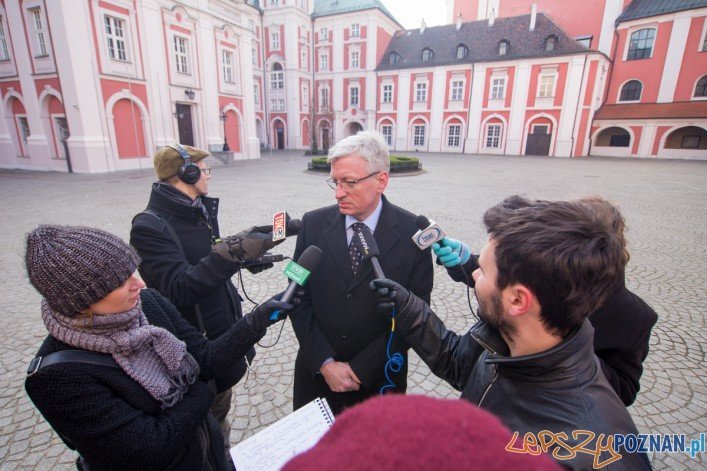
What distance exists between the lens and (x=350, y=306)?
203 centimetres

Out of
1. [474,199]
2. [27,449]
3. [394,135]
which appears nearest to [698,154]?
[394,135]

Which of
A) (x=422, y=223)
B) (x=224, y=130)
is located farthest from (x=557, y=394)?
(x=224, y=130)

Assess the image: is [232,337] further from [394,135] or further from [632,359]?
[394,135]

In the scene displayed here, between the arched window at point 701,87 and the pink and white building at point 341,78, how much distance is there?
8 centimetres

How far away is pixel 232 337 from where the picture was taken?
172cm

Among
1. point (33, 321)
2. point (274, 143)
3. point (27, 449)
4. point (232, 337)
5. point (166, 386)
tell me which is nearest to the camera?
point (166, 386)

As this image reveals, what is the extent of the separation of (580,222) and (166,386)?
61.5 inches

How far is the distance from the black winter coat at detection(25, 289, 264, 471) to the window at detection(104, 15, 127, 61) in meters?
20.6

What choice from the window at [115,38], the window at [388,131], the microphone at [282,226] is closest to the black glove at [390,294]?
the microphone at [282,226]

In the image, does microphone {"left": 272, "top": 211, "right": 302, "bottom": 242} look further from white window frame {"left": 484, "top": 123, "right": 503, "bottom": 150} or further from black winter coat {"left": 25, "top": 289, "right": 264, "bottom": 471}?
white window frame {"left": 484, "top": 123, "right": 503, "bottom": 150}

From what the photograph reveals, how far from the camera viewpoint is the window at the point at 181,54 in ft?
64.5

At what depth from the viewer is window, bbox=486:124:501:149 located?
31359 millimetres

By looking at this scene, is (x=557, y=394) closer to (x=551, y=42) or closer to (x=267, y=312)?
(x=267, y=312)

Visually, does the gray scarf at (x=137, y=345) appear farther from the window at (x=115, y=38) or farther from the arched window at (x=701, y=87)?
the arched window at (x=701, y=87)
